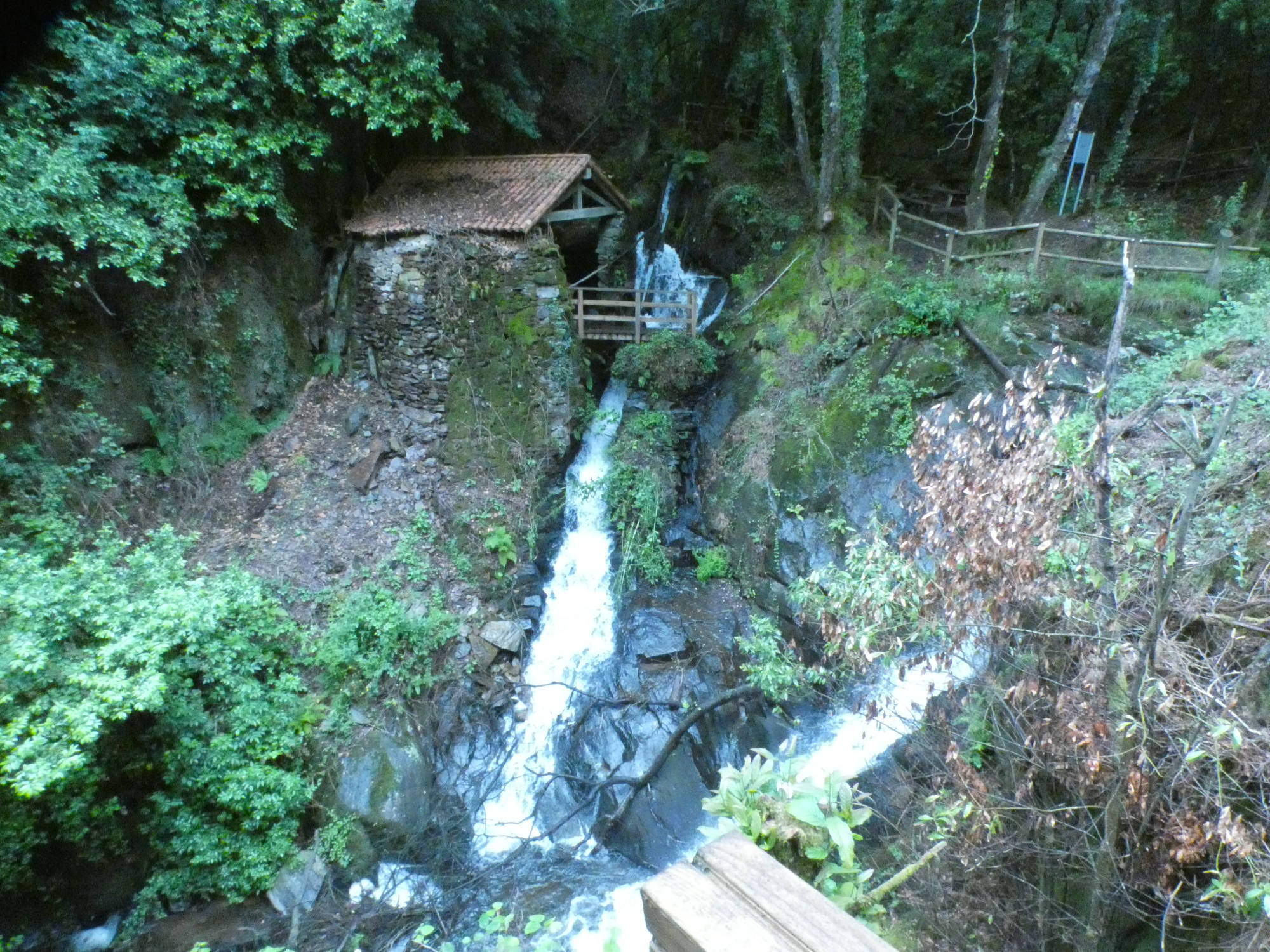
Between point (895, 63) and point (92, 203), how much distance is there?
15.1 meters

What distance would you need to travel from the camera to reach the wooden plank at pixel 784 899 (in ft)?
2.95

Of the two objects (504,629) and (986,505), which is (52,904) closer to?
(504,629)

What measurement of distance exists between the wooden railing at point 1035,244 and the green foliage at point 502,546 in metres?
8.44

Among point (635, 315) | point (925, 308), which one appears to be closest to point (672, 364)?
point (635, 315)

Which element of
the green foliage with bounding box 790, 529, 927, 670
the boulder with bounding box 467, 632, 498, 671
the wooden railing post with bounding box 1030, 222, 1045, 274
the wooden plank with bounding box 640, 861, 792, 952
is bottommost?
the boulder with bounding box 467, 632, 498, 671

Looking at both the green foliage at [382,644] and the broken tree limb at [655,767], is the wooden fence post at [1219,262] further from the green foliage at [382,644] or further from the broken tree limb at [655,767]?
the green foliage at [382,644]

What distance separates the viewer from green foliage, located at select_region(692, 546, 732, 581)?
10102 millimetres

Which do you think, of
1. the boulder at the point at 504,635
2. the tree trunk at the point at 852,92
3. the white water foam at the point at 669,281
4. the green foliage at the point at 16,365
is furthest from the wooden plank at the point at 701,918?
the tree trunk at the point at 852,92

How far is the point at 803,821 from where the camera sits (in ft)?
5.40

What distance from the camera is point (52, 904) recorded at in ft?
20.3

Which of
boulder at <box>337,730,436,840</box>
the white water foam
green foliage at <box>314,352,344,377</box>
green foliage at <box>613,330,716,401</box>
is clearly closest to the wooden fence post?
green foliage at <box>613,330,716,401</box>

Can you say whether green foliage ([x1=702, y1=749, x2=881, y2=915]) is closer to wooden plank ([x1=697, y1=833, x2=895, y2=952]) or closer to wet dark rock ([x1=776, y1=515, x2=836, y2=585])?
wooden plank ([x1=697, y1=833, x2=895, y2=952])

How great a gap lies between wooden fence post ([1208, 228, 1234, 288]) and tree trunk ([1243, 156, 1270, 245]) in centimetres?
139

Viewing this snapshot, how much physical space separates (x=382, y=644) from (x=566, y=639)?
8.87ft
